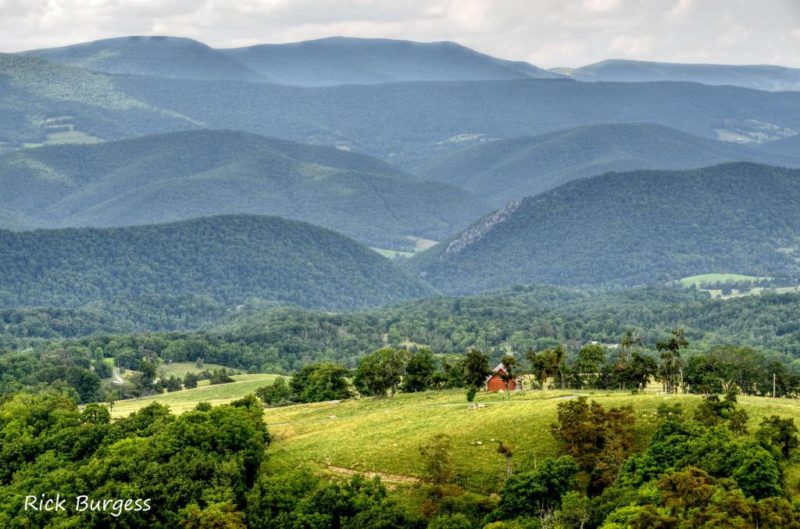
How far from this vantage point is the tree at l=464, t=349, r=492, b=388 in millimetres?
141500

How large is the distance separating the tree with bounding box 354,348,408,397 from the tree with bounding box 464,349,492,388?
968cm

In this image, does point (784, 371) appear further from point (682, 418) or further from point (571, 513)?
point (571, 513)

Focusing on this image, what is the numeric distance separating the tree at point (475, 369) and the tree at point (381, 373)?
31.8 feet

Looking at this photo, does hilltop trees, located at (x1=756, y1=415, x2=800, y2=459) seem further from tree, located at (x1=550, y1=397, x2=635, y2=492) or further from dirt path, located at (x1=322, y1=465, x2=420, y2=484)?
dirt path, located at (x1=322, y1=465, x2=420, y2=484)

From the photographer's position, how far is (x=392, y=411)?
130125 mm

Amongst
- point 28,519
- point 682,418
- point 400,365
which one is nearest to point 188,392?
point 400,365

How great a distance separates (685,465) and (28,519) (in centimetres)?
5659

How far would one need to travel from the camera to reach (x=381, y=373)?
14638cm

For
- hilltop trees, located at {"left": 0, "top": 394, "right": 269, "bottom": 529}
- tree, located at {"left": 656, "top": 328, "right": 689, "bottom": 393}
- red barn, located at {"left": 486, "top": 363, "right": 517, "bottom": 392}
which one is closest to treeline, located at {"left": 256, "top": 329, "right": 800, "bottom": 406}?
tree, located at {"left": 656, "top": 328, "right": 689, "bottom": 393}

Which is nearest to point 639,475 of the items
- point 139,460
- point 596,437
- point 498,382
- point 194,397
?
point 596,437

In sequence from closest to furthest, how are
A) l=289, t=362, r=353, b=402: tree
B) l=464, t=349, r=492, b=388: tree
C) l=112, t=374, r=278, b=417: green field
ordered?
l=464, t=349, r=492, b=388: tree, l=289, t=362, r=353, b=402: tree, l=112, t=374, r=278, b=417: green field

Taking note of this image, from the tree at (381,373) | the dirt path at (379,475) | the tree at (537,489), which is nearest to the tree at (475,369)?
the tree at (381,373)

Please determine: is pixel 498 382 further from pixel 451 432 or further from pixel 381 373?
pixel 451 432

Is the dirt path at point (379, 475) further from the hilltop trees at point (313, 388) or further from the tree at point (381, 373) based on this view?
the hilltop trees at point (313, 388)
